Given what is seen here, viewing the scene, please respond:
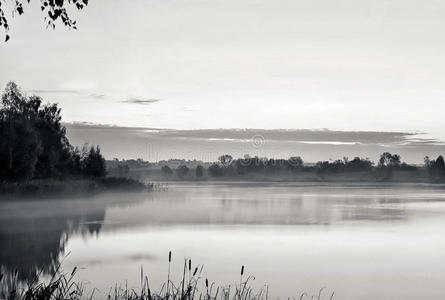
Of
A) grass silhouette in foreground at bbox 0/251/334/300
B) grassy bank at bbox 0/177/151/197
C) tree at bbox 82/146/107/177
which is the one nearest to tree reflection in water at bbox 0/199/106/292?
grass silhouette in foreground at bbox 0/251/334/300

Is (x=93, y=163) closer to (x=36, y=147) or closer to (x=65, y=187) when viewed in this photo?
(x=65, y=187)

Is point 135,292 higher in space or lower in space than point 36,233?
higher

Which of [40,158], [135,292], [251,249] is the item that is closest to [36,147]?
[40,158]

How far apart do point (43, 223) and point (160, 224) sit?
6.11m

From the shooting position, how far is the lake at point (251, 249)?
15602 millimetres

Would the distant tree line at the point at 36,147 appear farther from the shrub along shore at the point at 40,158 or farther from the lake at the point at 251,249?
the lake at the point at 251,249

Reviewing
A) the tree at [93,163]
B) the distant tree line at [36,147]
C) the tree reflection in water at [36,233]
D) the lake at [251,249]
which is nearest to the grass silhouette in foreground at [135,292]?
the tree reflection in water at [36,233]

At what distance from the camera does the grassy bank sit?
4949cm

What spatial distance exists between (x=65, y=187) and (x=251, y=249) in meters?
38.9

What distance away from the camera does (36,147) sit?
48844 millimetres

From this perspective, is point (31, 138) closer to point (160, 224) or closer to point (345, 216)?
point (160, 224)

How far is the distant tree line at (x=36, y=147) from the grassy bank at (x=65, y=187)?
2.36 ft

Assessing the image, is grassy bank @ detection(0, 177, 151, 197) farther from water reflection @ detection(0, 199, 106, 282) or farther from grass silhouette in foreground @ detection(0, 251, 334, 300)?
grass silhouette in foreground @ detection(0, 251, 334, 300)

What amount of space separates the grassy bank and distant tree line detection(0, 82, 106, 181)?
28.3 inches
